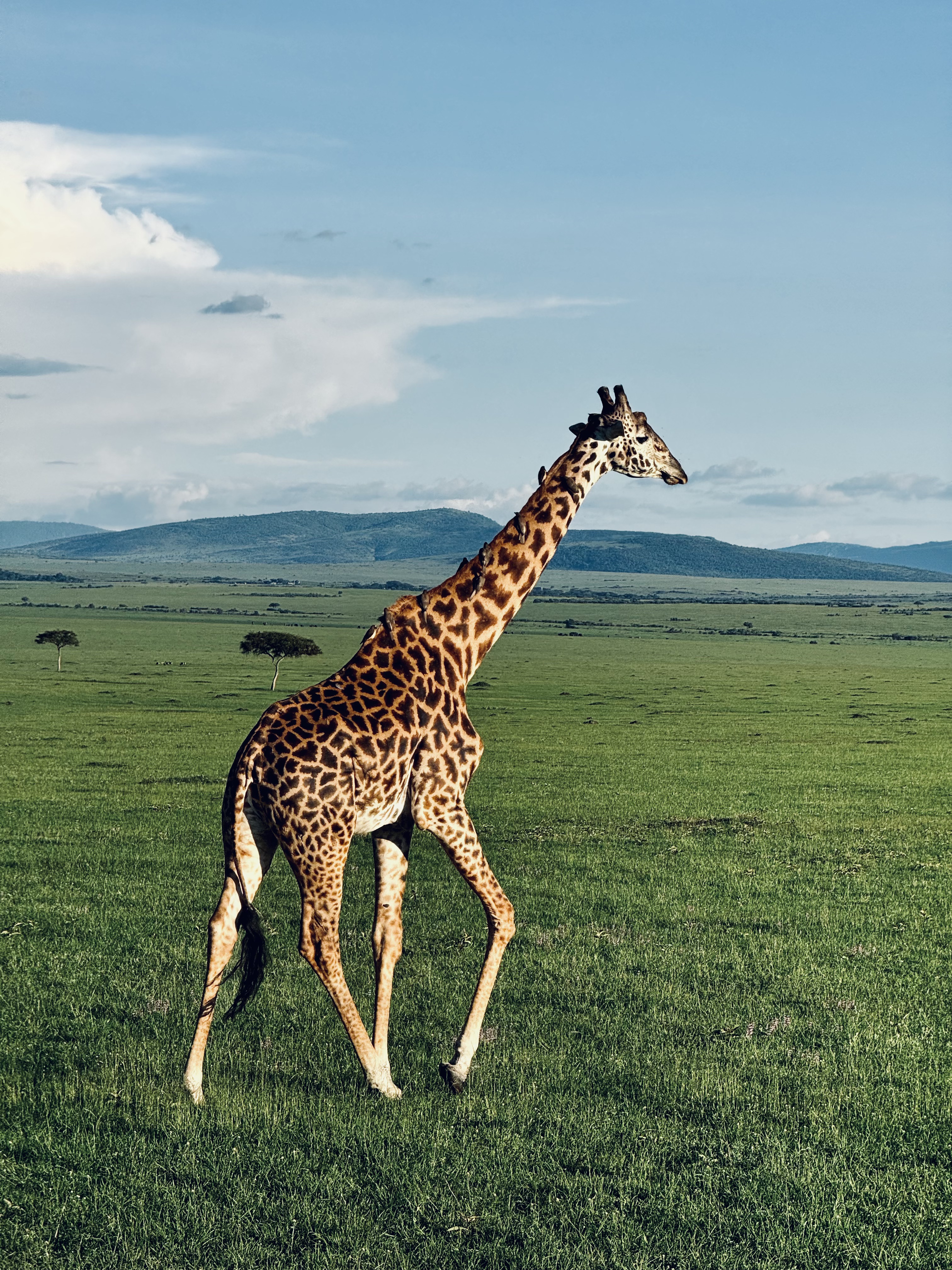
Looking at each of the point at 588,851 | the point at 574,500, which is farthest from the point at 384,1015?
the point at 588,851

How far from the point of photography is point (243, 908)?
9008mm

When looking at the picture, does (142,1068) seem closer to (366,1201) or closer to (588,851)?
(366,1201)

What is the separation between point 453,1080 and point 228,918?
218 centimetres

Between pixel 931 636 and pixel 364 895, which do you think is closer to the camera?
pixel 364 895

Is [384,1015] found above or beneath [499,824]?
above

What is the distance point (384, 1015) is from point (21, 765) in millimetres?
31595

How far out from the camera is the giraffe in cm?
883

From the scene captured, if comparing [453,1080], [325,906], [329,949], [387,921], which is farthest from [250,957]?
[453,1080]

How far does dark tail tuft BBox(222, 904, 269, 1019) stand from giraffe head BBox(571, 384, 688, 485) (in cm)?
461

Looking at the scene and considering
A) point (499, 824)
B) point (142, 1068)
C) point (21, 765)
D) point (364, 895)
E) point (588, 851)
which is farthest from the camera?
point (21, 765)

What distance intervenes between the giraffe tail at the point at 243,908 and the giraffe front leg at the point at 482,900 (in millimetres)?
1374

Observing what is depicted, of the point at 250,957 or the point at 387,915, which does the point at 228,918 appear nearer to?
the point at 250,957

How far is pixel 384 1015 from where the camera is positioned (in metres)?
9.31

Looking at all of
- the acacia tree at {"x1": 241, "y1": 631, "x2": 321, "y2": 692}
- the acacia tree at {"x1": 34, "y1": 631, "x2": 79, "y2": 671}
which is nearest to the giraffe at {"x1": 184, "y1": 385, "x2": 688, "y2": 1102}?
the acacia tree at {"x1": 241, "y1": 631, "x2": 321, "y2": 692}
